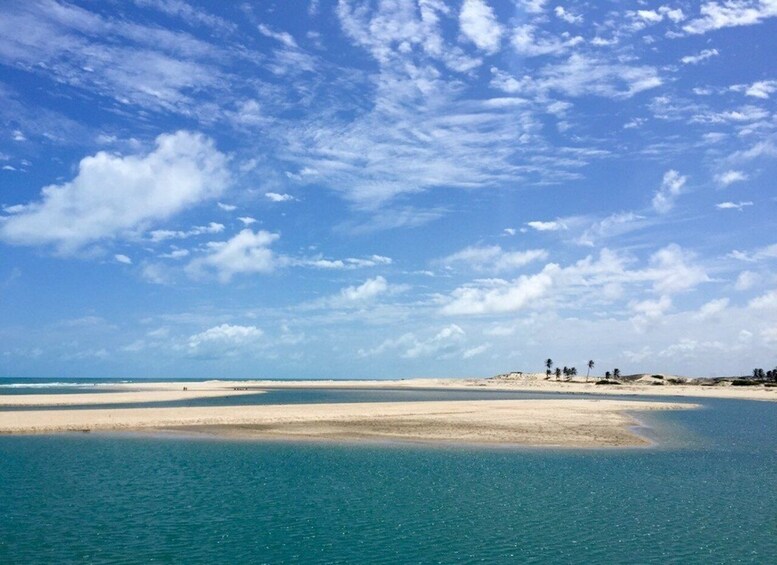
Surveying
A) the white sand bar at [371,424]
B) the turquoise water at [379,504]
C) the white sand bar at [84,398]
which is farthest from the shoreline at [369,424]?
the white sand bar at [84,398]

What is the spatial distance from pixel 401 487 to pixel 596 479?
11955 mm

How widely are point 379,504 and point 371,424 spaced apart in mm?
32932

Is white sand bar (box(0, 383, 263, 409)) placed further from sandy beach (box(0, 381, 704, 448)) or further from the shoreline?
the shoreline

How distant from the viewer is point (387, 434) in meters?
54.9

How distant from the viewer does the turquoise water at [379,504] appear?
74.6 ft

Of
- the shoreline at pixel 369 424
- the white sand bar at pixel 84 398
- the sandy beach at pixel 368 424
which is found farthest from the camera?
the white sand bar at pixel 84 398

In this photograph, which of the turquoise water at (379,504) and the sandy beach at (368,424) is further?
the sandy beach at (368,424)

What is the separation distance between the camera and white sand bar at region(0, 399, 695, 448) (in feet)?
176

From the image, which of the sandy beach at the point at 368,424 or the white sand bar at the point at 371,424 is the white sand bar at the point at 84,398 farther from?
the white sand bar at the point at 371,424

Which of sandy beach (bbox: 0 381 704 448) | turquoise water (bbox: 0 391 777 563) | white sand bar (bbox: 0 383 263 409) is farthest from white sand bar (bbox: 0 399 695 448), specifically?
white sand bar (bbox: 0 383 263 409)

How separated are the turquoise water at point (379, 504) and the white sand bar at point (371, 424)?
6.55m

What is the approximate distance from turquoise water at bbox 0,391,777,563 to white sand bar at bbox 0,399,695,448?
6.55m

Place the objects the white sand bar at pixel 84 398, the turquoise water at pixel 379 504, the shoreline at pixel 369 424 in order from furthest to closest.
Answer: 1. the white sand bar at pixel 84 398
2. the shoreline at pixel 369 424
3. the turquoise water at pixel 379 504

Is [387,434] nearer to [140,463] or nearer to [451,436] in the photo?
[451,436]
